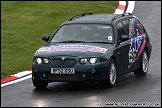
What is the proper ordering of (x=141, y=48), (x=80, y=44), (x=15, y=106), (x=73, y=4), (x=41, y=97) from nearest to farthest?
(x=15, y=106) → (x=41, y=97) → (x=80, y=44) → (x=141, y=48) → (x=73, y=4)

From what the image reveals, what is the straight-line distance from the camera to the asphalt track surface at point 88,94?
13.2 m

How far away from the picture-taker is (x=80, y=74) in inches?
572

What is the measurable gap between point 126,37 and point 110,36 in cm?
39

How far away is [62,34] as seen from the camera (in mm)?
16156

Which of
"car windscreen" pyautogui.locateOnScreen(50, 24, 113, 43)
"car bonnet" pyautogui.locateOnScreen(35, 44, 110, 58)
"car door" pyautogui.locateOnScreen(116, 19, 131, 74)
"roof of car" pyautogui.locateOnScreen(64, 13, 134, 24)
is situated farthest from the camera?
"roof of car" pyautogui.locateOnScreen(64, 13, 134, 24)

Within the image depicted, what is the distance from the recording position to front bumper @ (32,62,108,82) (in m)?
14.5

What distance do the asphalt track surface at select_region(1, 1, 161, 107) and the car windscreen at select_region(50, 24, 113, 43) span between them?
1.06m

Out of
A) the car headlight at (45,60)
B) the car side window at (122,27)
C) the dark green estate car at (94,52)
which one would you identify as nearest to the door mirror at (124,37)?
the dark green estate car at (94,52)

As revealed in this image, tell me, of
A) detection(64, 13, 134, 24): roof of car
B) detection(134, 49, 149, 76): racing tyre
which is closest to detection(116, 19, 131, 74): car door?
detection(64, 13, 134, 24): roof of car

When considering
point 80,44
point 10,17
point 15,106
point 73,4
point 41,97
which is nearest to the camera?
point 15,106

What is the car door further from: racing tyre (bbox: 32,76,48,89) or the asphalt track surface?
racing tyre (bbox: 32,76,48,89)

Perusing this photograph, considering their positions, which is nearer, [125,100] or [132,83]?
[125,100]

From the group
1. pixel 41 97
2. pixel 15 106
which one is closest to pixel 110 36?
pixel 41 97

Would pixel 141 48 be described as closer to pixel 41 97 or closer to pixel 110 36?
pixel 110 36
